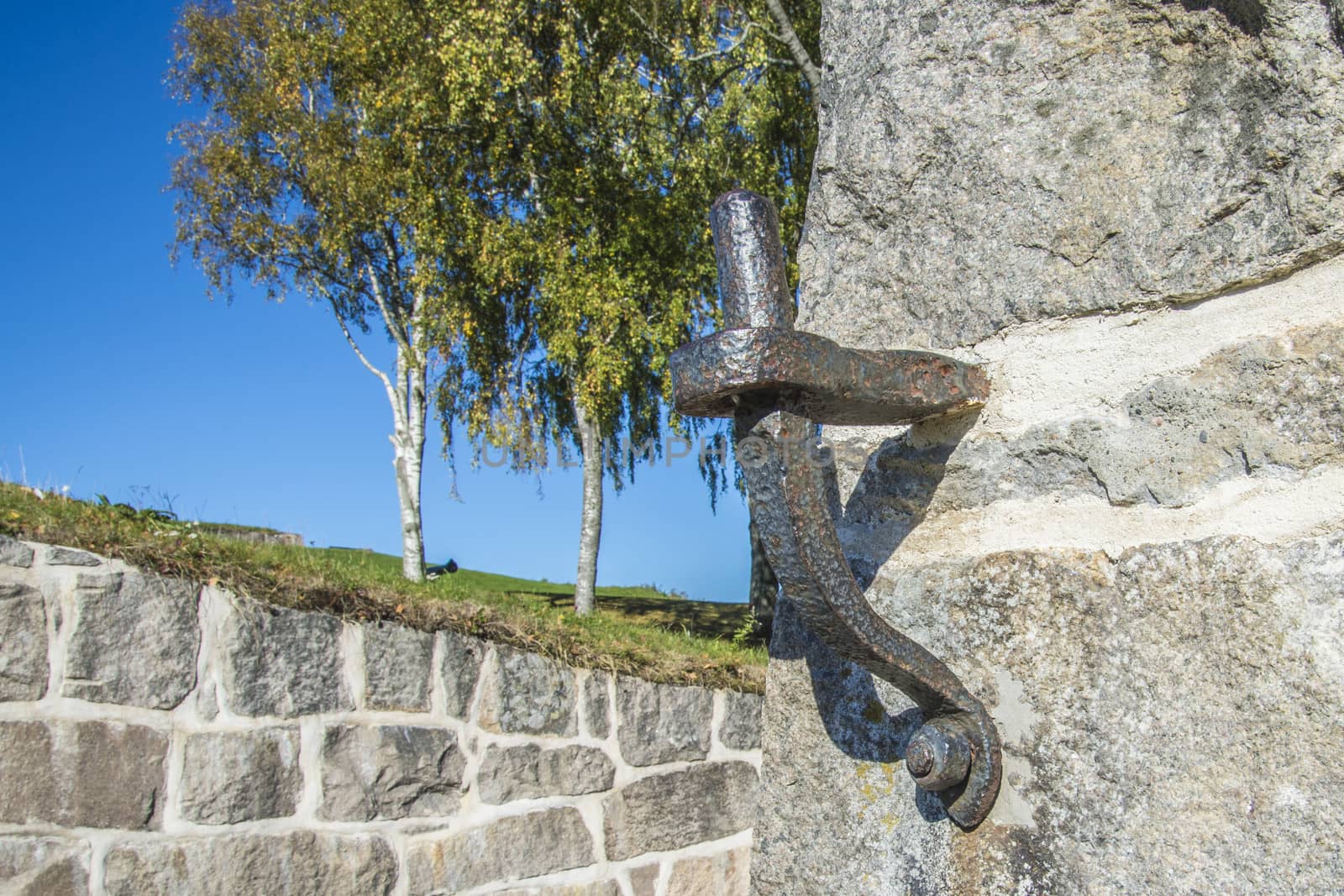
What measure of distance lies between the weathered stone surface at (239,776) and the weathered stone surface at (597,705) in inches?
42.5

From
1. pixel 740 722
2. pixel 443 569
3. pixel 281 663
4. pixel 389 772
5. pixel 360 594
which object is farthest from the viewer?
pixel 443 569

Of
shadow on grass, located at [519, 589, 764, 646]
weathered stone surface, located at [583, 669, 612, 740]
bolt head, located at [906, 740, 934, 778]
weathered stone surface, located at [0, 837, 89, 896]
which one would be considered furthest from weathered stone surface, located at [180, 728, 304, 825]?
shadow on grass, located at [519, 589, 764, 646]

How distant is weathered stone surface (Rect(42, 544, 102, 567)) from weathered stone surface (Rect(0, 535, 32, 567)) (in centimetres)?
4

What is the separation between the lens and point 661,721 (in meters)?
3.98

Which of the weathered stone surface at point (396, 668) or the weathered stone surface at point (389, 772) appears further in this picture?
the weathered stone surface at point (396, 668)

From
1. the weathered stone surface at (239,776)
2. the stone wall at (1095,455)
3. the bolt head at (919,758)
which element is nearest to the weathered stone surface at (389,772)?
the weathered stone surface at (239,776)

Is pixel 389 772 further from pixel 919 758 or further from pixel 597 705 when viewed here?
pixel 919 758

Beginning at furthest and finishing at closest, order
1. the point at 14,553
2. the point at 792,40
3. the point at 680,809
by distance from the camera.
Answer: the point at 792,40 → the point at 680,809 → the point at 14,553

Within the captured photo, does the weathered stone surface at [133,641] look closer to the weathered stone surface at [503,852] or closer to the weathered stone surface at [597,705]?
the weathered stone surface at [503,852]

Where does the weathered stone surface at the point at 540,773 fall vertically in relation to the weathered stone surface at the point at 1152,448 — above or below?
below

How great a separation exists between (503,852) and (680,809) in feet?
2.55

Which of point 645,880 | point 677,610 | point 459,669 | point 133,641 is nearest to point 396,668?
point 459,669

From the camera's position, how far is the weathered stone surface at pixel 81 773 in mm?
2689

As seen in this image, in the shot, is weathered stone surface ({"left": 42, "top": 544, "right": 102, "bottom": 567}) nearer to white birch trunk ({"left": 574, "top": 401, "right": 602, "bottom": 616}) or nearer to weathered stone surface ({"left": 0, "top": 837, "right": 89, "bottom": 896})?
weathered stone surface ({"left": 0, "top": 837, "right": 89, "bottom": 896})
